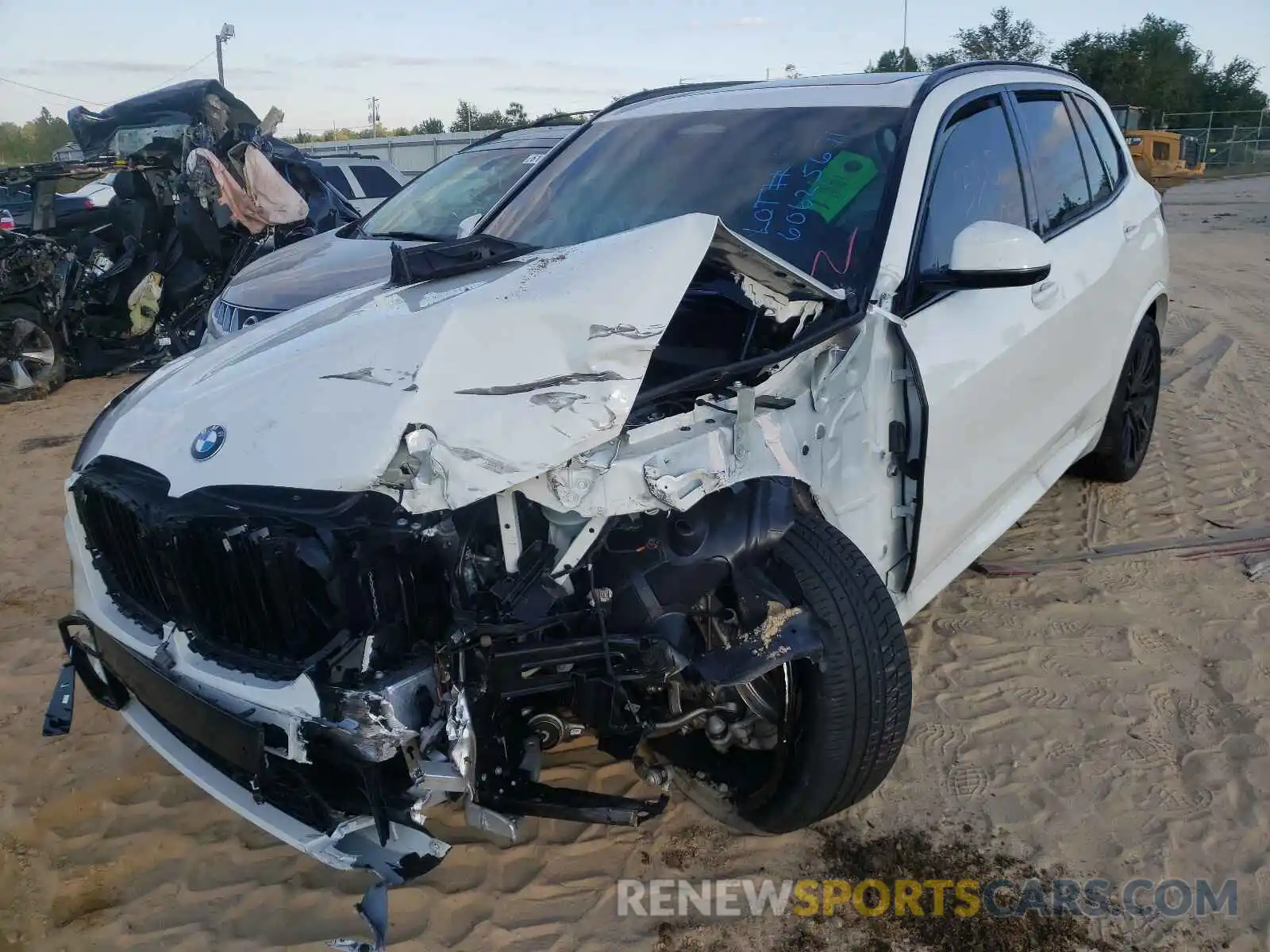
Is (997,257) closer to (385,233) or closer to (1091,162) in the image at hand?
(1091,162)

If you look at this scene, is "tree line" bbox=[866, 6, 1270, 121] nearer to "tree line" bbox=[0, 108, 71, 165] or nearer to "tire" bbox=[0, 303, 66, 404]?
"tire" bbox=[0, 303, 66, 404]

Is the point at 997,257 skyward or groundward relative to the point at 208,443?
Answer: skyward

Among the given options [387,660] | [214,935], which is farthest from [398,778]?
[214,935]

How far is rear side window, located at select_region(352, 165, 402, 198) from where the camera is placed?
10.1 m

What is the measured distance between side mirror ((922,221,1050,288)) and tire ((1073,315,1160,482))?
1971mm

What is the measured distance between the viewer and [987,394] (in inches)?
113

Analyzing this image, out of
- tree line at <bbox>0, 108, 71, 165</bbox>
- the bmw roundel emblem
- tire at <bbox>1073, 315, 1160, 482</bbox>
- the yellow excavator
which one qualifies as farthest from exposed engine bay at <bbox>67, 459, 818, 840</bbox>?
tree line at <bbox>0, 108, 71, 165</bbox>

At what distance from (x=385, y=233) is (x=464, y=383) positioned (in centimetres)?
446

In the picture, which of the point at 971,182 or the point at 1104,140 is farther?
the point at 1104,140

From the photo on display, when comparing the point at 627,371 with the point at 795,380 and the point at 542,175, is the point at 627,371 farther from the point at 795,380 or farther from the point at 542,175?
the point at 542,175

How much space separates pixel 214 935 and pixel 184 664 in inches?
30.2

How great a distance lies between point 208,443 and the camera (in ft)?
7.04

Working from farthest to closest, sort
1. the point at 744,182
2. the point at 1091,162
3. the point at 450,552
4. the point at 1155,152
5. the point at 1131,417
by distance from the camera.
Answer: the point at 1155,152 → the point at 1131,417 → the point at 1091,162 → the point at 744,182 → the point at 450,552

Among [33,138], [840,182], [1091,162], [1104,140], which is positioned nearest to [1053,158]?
[1091,162]
